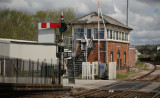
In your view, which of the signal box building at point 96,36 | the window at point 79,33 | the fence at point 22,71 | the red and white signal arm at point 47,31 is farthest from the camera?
the window at point 79,33

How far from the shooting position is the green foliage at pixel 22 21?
44.6 metres

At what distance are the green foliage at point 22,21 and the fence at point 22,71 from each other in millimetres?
29261

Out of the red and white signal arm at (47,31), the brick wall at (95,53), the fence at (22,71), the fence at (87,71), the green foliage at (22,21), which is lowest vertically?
the fence at (87,71)

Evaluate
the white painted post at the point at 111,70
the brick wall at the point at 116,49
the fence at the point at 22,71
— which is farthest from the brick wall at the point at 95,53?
the fence at the point at 22,71

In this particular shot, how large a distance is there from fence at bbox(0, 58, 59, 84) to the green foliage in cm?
2926

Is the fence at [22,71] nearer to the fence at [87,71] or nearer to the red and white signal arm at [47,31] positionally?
the red and white signal arm at [47,31]

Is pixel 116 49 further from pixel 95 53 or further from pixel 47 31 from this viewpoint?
pixel 47 31

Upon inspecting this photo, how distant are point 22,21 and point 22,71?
124 feet

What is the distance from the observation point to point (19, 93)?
12.4 metres

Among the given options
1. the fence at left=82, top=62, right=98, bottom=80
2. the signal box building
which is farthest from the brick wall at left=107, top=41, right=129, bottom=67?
the fence at left=82, top=62, right=98, bottom=80

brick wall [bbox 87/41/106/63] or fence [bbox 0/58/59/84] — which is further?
brick wall [bbox 87/41/106/63]

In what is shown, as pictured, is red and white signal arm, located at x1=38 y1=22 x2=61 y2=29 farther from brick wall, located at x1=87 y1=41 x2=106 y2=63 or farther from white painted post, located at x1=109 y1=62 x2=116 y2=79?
brick wall, located at x1=87 y1=41 x2=106 y2=63

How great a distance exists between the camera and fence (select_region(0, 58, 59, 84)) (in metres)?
12.9

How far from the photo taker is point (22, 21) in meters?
49.8
